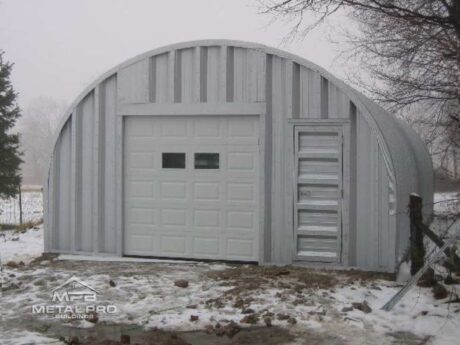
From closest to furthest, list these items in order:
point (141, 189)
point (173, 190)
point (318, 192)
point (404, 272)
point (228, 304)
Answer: point (228, 304)
point (404, 272)
point (318, 192)
point (173, 190)
point (141, 189)

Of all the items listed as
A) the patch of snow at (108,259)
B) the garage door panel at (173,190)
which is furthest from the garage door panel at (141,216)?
the patch of snow at (108,259)

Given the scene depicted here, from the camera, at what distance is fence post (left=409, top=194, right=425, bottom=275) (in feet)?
24.8

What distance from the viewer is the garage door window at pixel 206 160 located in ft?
31.9

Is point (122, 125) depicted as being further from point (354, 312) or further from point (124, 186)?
point (354, 312)

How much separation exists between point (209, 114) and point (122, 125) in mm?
1629

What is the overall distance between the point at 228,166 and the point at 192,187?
2.41 ft

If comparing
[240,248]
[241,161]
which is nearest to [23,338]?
[240,248]

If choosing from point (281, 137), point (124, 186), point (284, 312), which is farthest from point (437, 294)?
point (124, 186)

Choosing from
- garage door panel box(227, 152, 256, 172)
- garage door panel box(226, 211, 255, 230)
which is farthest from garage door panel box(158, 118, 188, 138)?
garage door panel box(226, 211, 255, 230)

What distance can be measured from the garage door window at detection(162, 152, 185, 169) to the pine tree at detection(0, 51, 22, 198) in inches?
471

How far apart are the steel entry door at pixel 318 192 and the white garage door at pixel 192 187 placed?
718mm

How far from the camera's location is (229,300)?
22.8 ft

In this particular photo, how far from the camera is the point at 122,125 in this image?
10125 millimetres

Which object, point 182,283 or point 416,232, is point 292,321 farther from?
point 416,232
